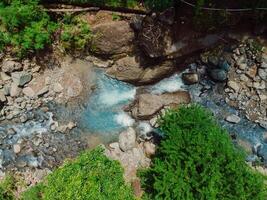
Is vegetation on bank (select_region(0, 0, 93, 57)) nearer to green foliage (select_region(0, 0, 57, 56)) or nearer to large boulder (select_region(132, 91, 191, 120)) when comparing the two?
green foliage (select_region(0, 0, 57, 56))

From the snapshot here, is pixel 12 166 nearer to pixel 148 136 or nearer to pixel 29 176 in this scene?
pixel 29 176

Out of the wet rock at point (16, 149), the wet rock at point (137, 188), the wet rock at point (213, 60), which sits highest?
the wet rock at point (213, 60)

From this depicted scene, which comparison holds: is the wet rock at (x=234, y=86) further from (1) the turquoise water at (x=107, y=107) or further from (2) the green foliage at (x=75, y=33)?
(2) the green foliage at (x=75, y=33)

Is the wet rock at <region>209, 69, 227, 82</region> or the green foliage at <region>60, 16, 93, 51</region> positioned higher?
the green foliage at <region>60, 16, 93, 51</region>

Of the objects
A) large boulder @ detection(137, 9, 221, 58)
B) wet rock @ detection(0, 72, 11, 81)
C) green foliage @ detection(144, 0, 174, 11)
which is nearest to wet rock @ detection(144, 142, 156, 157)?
large boulder @ detection(137, 9, 221, 58)

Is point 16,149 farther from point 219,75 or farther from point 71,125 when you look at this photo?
point 219,75

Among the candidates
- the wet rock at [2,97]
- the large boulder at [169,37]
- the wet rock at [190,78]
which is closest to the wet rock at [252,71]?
the large boulder at [169,37]

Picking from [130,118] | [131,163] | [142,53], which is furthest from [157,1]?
[131,163]
